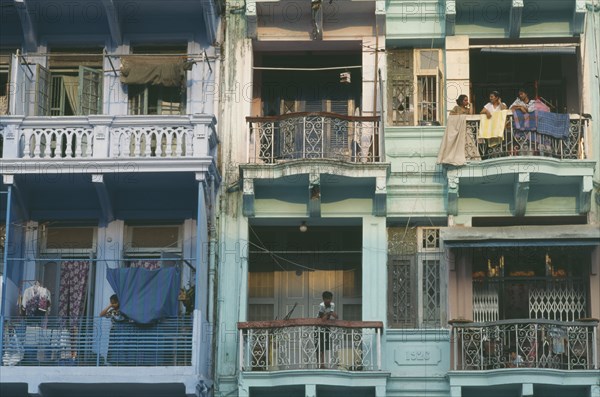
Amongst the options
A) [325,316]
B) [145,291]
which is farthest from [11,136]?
[325,316]

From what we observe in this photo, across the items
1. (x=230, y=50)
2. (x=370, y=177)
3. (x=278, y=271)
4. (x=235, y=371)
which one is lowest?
(x=235, y=371)

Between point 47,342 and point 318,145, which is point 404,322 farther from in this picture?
point 47,342

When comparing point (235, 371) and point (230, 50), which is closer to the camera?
point (235, 371)

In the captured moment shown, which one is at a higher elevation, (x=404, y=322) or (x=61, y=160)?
(x=61, y=160)

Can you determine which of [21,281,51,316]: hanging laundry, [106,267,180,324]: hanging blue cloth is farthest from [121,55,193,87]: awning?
[21,281,51,316]: hanging laundry

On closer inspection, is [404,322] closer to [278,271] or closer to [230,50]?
[278,271]

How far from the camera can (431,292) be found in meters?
25.2

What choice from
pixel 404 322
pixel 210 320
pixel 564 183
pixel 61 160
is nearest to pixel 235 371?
pixel 210 320

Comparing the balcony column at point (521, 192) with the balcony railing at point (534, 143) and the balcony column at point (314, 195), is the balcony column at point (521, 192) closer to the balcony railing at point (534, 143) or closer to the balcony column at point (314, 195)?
the balcony railing at point (534, 143)

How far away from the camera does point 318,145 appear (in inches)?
998

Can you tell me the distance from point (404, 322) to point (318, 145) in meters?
3.67

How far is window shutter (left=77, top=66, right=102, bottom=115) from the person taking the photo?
85.3 feet

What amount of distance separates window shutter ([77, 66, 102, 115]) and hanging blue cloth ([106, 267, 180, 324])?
3.56m

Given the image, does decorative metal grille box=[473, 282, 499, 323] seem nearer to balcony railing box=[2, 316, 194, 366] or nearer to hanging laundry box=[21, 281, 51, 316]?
balcony railing box=[2, 316, 194, 366]
